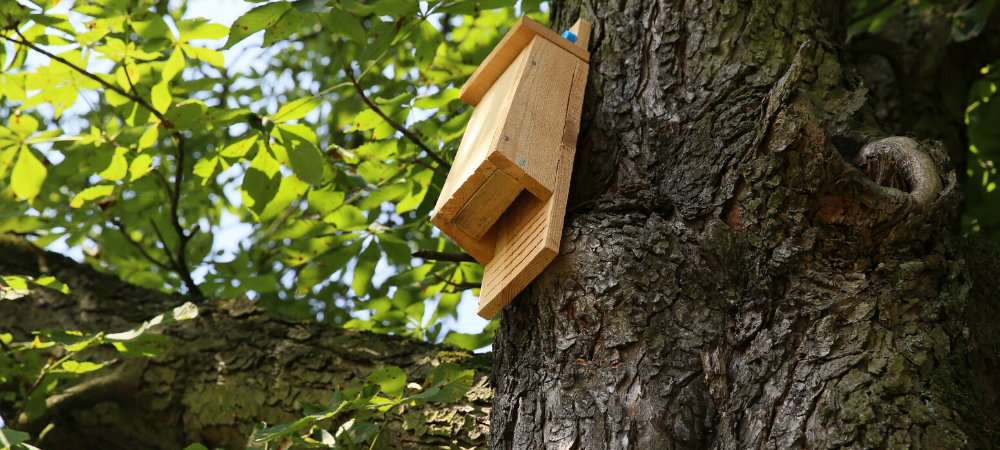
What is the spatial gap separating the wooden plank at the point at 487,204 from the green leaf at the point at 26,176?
1797 millimetres

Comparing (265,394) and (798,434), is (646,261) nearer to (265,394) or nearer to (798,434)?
(798,434)

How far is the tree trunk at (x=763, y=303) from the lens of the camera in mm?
1281

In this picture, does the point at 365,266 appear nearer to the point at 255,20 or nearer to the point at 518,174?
the point at 255,20

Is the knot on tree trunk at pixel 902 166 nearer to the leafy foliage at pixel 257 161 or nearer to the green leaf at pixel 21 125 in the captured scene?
the leafy foliage at pixel 257 161

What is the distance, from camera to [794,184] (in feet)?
4.78

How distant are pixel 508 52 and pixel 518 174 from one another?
2.06 feet

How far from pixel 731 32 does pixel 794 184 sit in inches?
24.3

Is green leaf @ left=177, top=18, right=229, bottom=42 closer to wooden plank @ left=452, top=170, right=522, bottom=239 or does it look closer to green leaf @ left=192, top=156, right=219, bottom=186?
green leaf @ left=192, top=156, right=219, bottom=186

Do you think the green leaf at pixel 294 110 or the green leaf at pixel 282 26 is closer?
the green leaf at pixel 282 26

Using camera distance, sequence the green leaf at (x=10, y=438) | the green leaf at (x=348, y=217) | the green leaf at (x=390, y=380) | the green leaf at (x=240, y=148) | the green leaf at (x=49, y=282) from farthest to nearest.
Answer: the green leaf at (x=348, y=217), the green leaf at (x=240, y=148), the green leaf at (x=49, y=282), the green leaf at (x=390, y=380), the green leaf at (x=10, y=438)

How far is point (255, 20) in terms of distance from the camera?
6.14ft

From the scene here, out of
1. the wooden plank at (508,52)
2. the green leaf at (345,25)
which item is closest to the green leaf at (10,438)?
the green leaf at (345,25)

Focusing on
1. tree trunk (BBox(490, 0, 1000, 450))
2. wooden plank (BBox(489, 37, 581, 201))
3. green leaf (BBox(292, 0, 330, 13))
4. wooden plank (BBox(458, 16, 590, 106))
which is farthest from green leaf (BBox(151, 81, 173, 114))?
tree trunk (BBox(490, 0, 1000, 450))

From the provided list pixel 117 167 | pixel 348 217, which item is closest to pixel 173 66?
pixel 117 167
